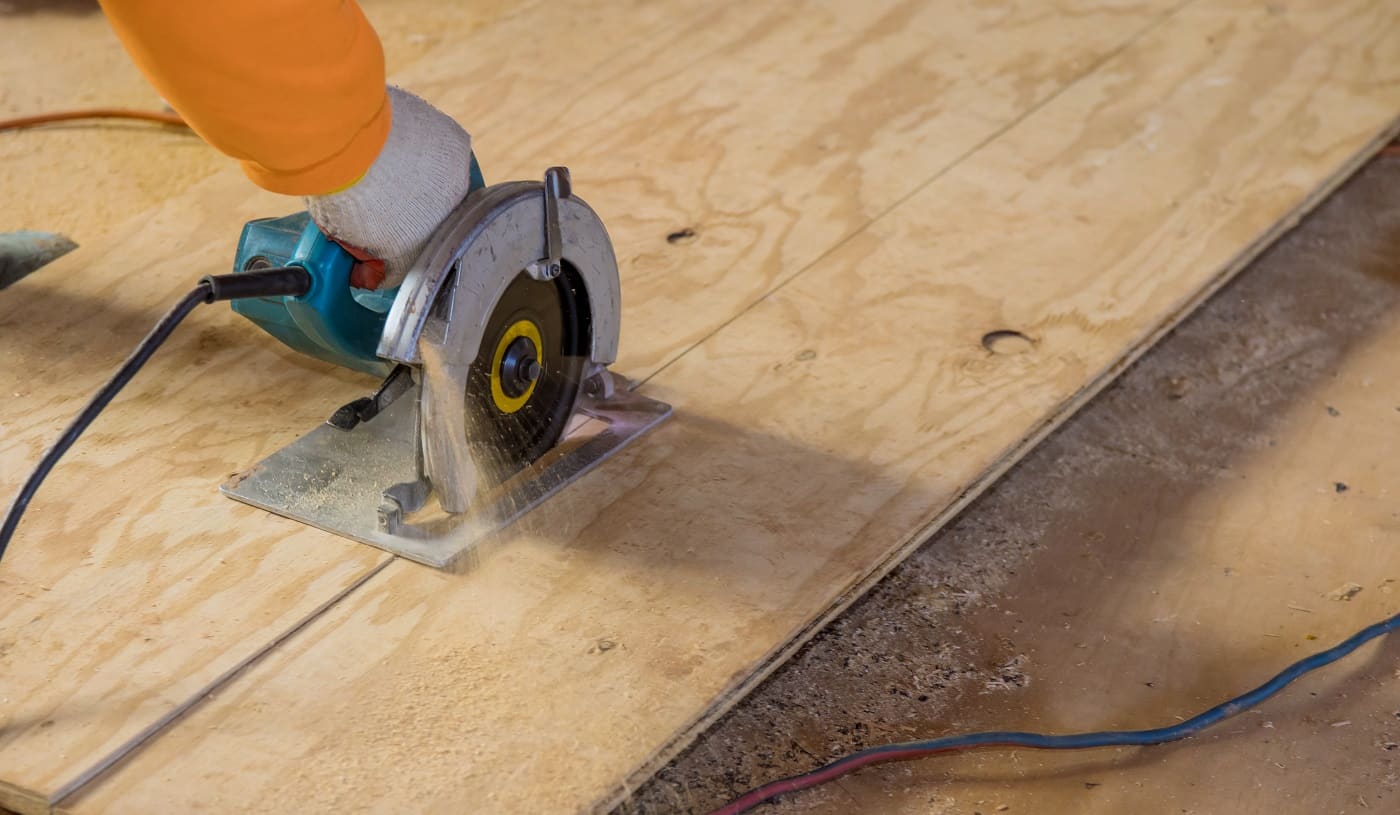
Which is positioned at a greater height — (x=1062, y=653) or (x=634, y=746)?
(x=634, y=746)

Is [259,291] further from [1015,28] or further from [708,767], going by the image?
[1015,28]

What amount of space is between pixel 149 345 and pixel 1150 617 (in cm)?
115

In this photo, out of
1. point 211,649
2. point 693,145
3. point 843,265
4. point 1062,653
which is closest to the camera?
point 211,649

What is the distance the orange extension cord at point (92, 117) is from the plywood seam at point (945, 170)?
1.35 meters

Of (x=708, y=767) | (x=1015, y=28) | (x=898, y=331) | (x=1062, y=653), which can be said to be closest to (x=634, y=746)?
(x=708, y=767)

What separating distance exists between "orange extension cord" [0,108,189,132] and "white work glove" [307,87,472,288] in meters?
1.50

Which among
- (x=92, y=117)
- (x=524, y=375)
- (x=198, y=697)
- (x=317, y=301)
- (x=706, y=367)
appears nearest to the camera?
(x=198, y=697)

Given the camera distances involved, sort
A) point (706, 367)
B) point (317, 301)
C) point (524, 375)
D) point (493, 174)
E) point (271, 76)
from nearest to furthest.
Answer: point (271, 76)
point (317, 301)
point (524, 375)
point (706, 367)
point (493, 174)

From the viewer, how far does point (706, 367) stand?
199cm

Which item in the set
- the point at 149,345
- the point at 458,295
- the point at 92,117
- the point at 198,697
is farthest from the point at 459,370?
the point at 92,117

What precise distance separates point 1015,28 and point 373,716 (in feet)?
6.51

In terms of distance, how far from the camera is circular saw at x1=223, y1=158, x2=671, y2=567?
5.06 feet

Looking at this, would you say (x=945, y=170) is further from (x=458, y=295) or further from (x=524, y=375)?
(x=458, y=295)

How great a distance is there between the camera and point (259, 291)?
59.8 inches
